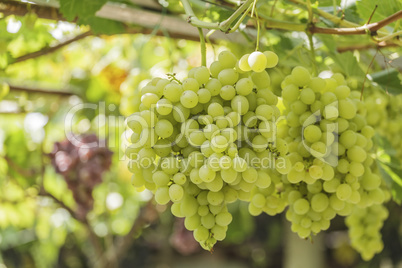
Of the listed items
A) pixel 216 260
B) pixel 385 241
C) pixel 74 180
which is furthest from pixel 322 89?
pixel 216 260

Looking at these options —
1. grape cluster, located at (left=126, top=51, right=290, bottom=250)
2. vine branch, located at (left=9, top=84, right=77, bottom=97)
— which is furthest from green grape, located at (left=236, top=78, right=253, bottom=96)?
vine branch, located at (left=9, top=84, right=77, bottom=97)

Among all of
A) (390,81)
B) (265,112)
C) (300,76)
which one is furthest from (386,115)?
(265,112)

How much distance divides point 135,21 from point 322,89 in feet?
1.65

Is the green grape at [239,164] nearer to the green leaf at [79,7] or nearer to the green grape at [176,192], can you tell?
the green grape at [176,192]

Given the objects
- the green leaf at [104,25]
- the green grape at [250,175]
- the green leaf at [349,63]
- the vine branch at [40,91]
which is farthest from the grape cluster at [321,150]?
the vine branch at [40,91]

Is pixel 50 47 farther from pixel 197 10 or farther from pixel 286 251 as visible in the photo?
pixel 286 251

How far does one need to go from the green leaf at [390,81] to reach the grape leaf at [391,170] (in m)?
0.10

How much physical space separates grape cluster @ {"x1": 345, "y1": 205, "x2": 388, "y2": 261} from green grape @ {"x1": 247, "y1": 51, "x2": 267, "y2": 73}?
55 centimetres

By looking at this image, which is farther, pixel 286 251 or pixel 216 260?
pixel 216 260

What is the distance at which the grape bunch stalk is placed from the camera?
48 centimetres

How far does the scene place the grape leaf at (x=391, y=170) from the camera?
72 cm

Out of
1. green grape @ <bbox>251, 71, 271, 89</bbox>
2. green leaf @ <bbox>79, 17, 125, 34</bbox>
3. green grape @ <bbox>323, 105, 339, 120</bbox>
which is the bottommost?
green grape @ <bbox>323, 105, 339, 120</bbox>

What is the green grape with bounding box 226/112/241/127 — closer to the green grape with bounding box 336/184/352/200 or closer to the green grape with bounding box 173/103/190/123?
the green grape with bounding box 173/103/190/123

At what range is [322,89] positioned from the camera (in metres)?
0.58
